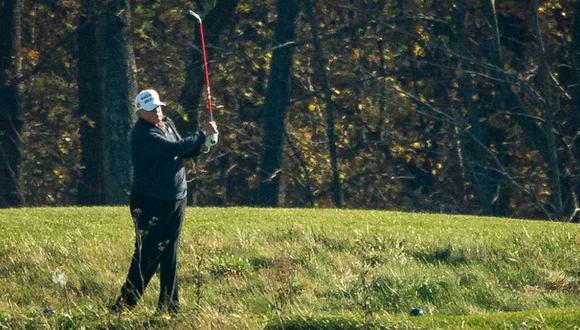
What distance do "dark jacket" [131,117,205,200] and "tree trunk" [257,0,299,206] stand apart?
16.8m

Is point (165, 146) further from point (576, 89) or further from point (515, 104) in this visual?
point (576, 89)

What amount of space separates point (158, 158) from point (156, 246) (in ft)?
2.32

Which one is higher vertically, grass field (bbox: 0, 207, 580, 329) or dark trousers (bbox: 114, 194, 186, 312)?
dark trousers (bbox: 114, 194, 186, 312)

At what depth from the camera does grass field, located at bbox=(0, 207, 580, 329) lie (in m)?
11.8

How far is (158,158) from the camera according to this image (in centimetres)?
1202

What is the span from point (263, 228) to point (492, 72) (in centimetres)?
1276

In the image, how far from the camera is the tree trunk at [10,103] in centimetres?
2942

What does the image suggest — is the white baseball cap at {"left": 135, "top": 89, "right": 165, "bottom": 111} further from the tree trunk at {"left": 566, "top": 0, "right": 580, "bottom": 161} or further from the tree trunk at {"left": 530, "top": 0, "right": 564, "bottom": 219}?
the tree trunk at {"left": 566, "top": 0, "right": 580, "bottom": 161}

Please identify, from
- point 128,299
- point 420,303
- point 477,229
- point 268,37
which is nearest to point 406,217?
point 477,229

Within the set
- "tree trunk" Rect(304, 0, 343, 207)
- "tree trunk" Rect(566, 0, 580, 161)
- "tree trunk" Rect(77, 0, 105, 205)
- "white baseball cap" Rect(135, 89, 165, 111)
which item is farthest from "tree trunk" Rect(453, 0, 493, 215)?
"white baseball cap" Rect(135, 89, 165, 111)

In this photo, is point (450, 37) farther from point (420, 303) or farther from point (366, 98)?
point (420, 303)

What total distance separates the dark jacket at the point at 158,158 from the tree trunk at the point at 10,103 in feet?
57.8

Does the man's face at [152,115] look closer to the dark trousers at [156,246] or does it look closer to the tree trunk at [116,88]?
the dark trousers at [156,246]

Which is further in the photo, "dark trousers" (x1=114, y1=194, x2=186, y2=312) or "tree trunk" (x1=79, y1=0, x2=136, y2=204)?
"tree trunk" (x1=79, y1=0, x2=136, y2=204)
